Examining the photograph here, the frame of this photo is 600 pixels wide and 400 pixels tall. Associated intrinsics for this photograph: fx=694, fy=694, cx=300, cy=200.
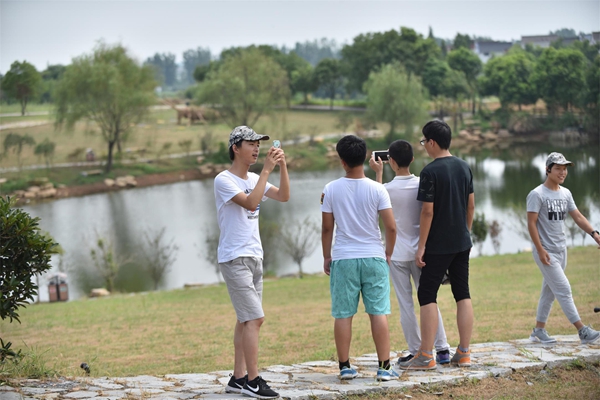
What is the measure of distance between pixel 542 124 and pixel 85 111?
29.1 meters

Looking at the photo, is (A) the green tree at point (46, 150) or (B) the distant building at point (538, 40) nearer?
(A) the green tree at point (46, 150)

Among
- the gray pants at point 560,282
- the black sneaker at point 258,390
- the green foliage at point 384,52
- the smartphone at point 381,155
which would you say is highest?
the green foliage at point 384,52

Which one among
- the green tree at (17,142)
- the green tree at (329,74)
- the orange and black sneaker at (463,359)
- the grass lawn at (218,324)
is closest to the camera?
the orange and black sneaker at (463,359)

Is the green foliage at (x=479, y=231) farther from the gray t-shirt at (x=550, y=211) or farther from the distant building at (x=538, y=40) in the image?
the distant building at (x=538, y=40)

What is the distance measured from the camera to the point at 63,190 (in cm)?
4075

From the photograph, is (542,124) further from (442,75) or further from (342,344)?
(342,344)

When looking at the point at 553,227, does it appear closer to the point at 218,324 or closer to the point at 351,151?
the point at 351,151

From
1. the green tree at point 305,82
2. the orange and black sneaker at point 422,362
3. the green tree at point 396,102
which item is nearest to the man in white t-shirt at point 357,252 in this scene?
the orange and black sneaker at point 422,362

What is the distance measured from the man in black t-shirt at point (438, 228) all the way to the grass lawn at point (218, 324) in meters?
1.59

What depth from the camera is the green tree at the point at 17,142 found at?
39250 millimetres

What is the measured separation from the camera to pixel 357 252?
509cm

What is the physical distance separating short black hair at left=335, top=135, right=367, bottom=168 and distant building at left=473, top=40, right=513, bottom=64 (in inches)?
2877

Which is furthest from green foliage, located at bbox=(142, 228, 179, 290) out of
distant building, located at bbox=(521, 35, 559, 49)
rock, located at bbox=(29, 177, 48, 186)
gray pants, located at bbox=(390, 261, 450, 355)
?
distant building, located at bbox=(521, 35, 559, 49)

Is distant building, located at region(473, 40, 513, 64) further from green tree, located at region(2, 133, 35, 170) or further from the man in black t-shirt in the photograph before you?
A: the man in black t-shirt
